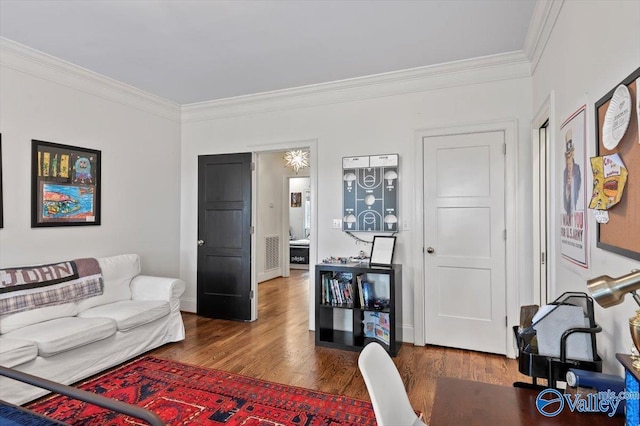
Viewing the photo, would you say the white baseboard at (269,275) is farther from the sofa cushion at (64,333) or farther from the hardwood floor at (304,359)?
the sofa cushion at (64,333)

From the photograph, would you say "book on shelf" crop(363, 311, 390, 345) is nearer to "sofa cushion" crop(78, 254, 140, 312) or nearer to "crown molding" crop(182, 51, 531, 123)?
"crown molding" crop(182, 51, 531, 123)

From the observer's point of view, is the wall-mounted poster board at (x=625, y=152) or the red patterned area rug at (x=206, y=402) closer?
the wall-mounted poster board at (x=625, y=152)

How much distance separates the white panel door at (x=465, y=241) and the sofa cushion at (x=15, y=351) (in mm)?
3266

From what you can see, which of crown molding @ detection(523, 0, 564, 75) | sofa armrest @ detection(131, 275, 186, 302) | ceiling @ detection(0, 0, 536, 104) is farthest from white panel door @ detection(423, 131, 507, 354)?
sofa armrest @ detection(131, 275, 186, 302)

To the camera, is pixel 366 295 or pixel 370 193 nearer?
pixel 366 295

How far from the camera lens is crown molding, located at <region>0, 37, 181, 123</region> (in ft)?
10.1

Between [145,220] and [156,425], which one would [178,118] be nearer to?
[145,220]

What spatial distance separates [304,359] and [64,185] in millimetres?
2843

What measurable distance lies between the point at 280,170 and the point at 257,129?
3.15 metres

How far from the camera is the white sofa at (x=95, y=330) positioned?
245 cm

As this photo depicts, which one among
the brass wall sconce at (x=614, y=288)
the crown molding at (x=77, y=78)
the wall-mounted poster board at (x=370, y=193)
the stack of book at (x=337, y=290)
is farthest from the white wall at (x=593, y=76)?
the crown molding at (x=77, y=78)

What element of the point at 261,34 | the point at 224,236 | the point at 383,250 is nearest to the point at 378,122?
the point at 383,250

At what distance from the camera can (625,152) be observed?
1.24m

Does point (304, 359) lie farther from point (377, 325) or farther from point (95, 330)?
point (95, 330)
